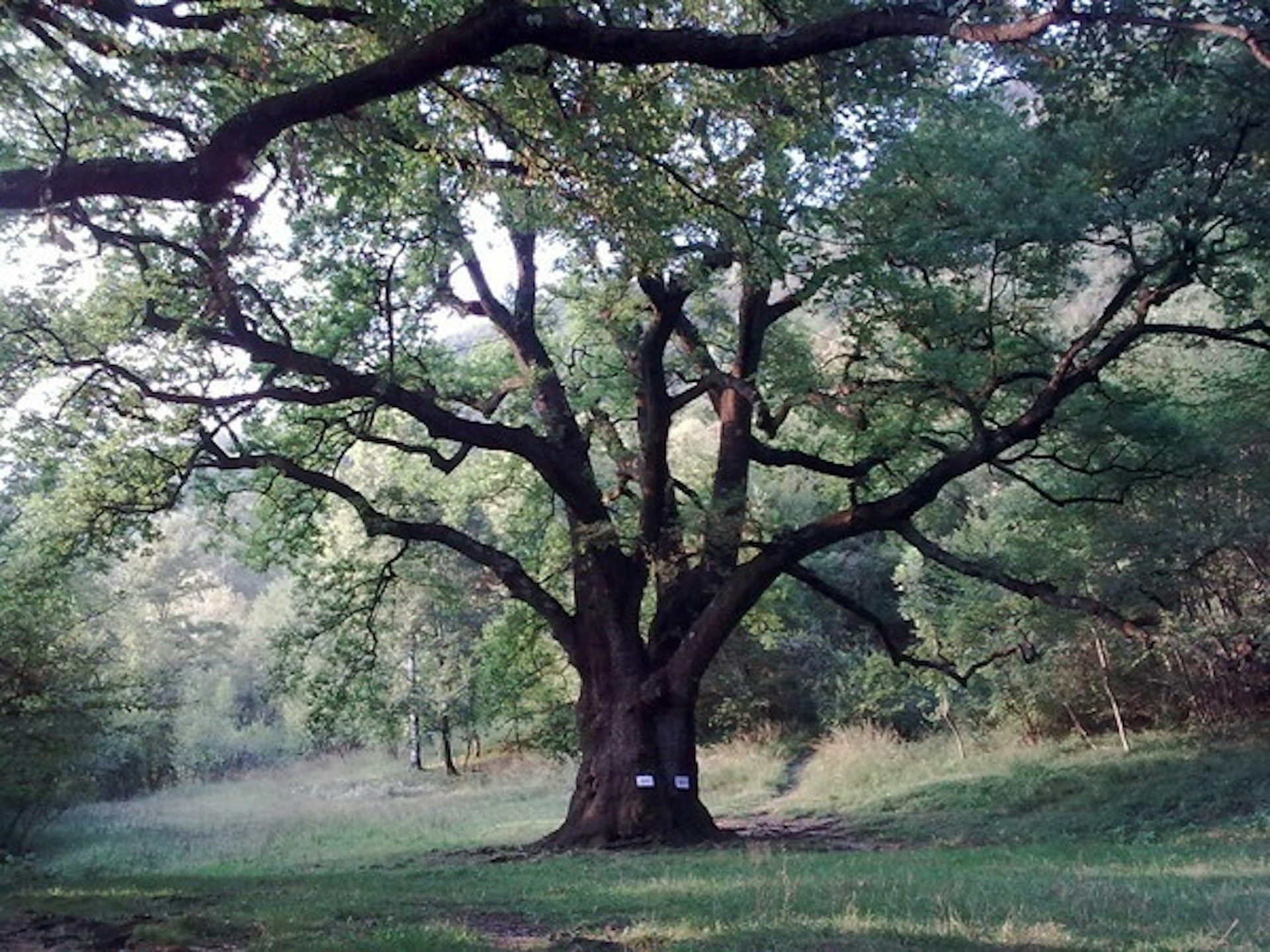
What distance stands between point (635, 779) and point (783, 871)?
6.61 meters

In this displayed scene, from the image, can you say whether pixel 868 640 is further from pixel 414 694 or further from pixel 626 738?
pixel 626 738

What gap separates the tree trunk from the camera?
50.1 feet

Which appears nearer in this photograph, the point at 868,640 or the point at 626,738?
the point at 626,738

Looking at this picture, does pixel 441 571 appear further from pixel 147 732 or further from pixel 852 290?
pixel 852 290

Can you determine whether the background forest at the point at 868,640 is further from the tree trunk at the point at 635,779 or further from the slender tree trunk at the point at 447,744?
the tree trunk at the point at 635,779

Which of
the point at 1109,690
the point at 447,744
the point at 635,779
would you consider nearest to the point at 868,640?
the point at 1109,690

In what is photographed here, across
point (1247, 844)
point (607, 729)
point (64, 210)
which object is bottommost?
point (1247, 844)

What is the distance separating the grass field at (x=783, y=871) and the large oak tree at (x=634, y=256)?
11.0 ft

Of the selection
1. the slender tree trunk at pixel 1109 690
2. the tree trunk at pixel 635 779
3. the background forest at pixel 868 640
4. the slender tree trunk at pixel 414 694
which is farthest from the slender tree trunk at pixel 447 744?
the slender tree trunk at pixel 1109 690

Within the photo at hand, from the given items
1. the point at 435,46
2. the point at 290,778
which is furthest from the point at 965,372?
the point at 290,778

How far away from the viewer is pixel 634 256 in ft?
33.7

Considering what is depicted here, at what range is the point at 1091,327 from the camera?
13.6m

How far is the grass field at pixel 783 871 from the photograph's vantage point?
21.3 feet

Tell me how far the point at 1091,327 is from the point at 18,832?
70.4 ft
